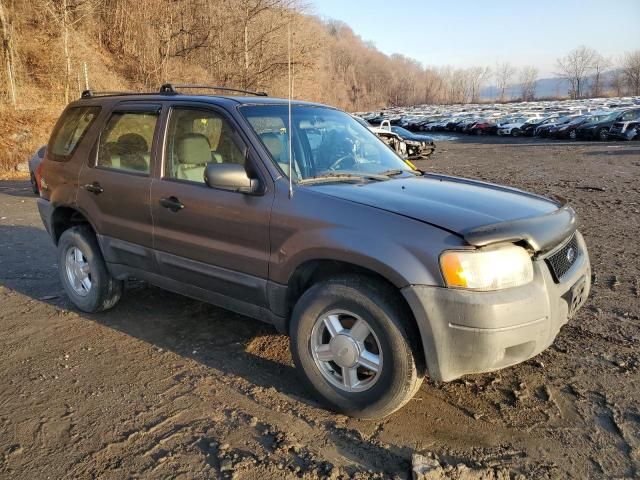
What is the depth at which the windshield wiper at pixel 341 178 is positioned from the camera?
11.4ft

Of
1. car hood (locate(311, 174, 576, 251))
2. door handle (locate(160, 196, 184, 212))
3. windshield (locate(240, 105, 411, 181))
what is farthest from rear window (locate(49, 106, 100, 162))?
car hood (locate(311, 174, 576, 251))

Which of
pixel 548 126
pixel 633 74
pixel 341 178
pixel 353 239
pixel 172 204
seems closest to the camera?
pixel 353 239

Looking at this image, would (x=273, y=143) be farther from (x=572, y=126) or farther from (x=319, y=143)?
(x=572, y=126)

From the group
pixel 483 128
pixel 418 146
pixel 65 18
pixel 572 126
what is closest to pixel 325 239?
pixel 418 146

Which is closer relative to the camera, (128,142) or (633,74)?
(128,142)

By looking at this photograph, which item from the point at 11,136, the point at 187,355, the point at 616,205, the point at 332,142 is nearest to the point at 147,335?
the point at 187,355

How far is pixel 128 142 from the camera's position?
172 inches

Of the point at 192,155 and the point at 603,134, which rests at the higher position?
the point at 192,155

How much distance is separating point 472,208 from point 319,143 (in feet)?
4.32

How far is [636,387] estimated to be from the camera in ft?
11.2

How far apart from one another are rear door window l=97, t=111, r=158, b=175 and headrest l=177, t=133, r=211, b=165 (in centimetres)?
30

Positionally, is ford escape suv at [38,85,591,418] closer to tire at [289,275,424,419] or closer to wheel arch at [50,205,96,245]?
tire at [289,275,424,419]

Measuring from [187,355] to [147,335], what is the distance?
22.3 inches

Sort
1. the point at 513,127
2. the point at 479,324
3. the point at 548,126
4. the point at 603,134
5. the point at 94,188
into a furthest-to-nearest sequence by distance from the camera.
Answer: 1. the point at 513,127
2. the point at 548,126
3. the point at 603,134
4. the point at 94,188
5. the point at 479,324
